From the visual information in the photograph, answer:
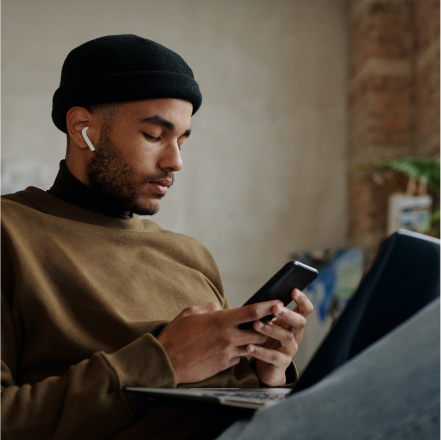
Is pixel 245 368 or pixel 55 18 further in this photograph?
pixel 55 18

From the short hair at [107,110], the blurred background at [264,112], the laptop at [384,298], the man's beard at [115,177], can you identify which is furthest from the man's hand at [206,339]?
the blurred background at [264,112]

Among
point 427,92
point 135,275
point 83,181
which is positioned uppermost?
point 427,92

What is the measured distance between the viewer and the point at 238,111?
4281 mm

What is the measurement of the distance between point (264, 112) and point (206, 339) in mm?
3560

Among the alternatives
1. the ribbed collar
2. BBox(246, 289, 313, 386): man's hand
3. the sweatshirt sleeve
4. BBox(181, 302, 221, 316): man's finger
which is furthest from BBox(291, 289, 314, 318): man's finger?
the ribbed collar

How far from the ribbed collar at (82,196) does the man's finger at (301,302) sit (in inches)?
19.8

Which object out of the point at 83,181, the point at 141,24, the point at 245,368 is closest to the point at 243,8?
the point at 141,24

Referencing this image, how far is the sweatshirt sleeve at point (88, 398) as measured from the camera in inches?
32.4

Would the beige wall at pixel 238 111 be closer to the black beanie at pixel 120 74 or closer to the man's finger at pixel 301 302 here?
the black beanie at pixel 120 74

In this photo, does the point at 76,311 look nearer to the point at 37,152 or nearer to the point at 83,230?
the point at 83,230

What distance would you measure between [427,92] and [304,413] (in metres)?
3.73

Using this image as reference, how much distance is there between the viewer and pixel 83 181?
131 cm

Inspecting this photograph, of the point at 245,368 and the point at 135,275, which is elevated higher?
the point at 135,275

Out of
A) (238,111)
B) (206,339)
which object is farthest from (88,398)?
(238,111)
